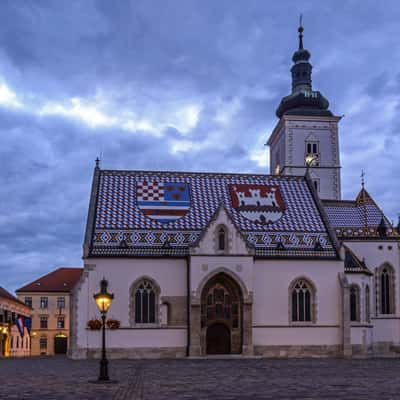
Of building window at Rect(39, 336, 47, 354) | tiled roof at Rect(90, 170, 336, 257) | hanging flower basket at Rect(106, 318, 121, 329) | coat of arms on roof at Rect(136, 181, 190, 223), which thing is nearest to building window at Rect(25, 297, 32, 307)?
building window at Rect(39, 336, 47, 354)

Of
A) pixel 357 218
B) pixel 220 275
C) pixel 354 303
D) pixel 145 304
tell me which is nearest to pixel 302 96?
pixel 357 218

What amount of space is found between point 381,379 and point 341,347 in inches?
858

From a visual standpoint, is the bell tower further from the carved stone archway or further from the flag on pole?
the flag on pole

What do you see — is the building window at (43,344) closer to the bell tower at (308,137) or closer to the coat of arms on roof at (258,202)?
the bell tower at (308,137)

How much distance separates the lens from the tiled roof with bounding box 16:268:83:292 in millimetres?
100188

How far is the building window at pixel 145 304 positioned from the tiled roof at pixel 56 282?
54797mm

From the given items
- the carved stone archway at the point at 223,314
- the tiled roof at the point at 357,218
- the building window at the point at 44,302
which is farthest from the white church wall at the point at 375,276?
the building window at the point at 44,302

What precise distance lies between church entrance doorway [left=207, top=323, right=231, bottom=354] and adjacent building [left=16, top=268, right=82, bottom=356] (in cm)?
5442

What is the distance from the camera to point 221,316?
4578 cm

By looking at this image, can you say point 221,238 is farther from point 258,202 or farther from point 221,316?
point 258,202

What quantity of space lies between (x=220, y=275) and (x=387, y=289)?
599 inches

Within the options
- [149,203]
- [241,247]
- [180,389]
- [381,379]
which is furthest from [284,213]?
[180,389]

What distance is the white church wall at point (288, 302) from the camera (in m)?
45.9

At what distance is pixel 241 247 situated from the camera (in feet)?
149
